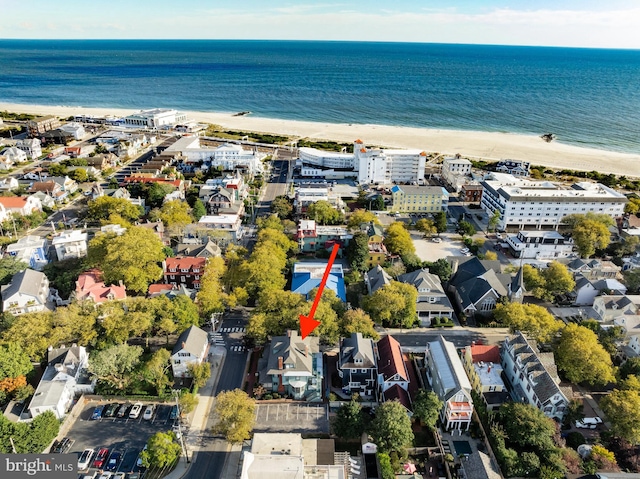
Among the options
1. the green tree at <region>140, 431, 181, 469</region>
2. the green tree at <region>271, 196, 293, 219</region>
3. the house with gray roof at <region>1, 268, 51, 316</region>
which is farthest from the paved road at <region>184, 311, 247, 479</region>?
the green tree at <region>271, 196, 293, 219</region>

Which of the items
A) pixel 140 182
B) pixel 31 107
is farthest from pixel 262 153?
pixel 31 107

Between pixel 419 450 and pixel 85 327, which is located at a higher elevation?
pixel 85 327

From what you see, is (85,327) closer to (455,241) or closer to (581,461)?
(581,461)

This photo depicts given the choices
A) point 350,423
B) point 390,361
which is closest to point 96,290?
point 350,423

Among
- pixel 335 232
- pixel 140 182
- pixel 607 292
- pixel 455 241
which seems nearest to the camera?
pixel 607 292

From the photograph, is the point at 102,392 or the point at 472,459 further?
the point at 102,392

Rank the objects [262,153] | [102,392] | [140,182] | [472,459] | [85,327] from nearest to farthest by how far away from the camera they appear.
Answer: [472,459], [102,392], [85,327], [140,182], [262,153]
